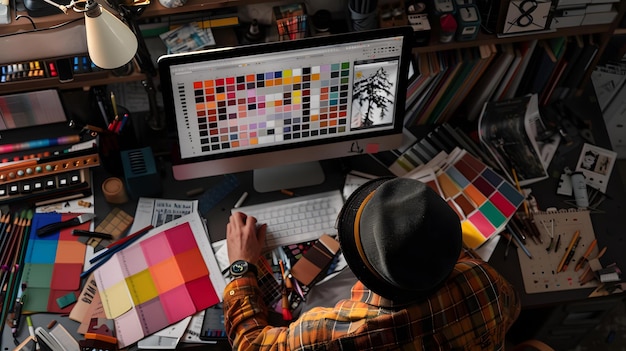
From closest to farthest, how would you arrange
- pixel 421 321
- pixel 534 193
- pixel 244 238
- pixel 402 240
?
pixel 402 240, pixel 421 321, pixel 244 238, pixel 534 193

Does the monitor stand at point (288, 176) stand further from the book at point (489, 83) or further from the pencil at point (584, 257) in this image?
the pencil at point (584, 257)

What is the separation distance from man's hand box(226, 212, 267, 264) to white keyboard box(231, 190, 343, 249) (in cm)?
5

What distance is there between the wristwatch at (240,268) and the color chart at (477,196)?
2.21 feet

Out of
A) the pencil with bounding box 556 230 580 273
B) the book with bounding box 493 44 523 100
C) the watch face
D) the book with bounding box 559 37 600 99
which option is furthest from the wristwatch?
the book with bounding box 559 37 600 99

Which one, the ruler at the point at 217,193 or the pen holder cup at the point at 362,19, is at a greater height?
the pen holder cup at the point at 362,19

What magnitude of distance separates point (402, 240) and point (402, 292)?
0.15 metres

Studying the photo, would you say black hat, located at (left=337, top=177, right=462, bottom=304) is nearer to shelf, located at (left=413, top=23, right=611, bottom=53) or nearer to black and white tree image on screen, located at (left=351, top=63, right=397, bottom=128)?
black and white tree image on screen, located at (left=351, top=63, right=397, bottom=128)

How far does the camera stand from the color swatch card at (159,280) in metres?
1.89

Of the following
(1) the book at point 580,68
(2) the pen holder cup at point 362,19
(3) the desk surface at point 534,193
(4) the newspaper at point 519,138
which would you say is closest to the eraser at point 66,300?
(3) the desk surface at point 534,193

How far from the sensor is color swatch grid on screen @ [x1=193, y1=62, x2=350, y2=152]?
5.88 ft

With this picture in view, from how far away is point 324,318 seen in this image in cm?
154

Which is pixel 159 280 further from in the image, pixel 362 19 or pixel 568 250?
pixel 568 250

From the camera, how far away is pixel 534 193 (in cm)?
217

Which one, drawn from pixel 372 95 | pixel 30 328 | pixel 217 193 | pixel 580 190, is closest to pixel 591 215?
pixel 580 190
